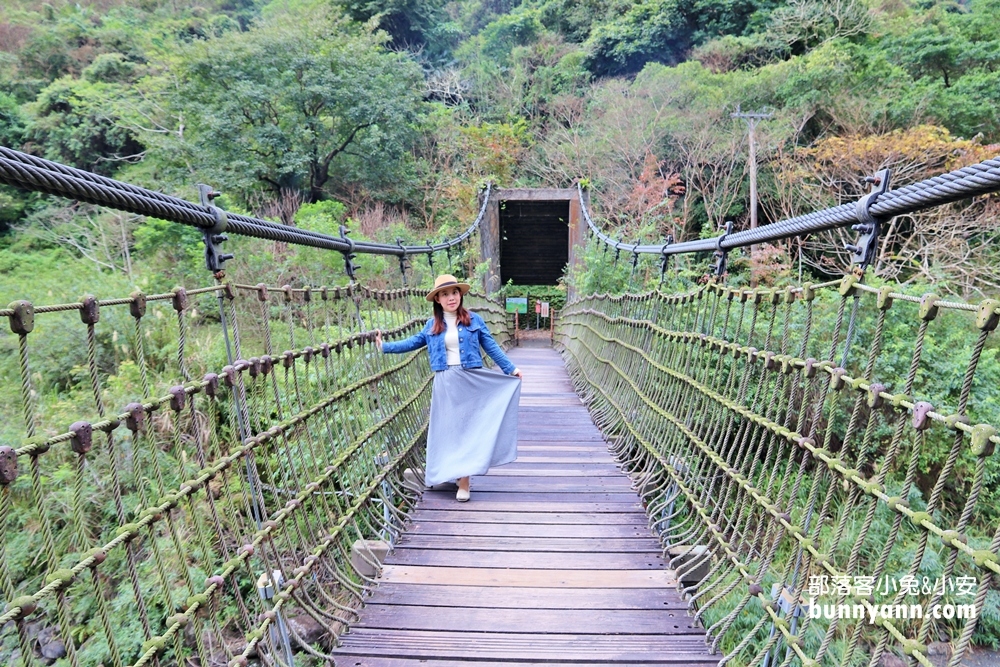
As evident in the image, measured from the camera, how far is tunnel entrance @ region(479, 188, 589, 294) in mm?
9617

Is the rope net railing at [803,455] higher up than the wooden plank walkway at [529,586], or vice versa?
the rope net railing at [803,455]

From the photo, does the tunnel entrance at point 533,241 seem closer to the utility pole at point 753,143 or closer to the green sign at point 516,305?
the green sign at point 516,305

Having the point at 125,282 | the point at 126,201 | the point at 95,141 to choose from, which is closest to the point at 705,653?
the point at 126,201

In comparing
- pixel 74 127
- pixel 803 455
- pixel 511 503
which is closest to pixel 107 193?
pixel 803 455

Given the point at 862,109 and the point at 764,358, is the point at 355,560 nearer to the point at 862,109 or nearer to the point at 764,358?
the point at 764,358

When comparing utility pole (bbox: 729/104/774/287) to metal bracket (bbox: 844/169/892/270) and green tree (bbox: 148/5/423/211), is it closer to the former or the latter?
green tree (bbox: 148/5/423/211)

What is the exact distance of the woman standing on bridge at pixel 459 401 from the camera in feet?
6.87

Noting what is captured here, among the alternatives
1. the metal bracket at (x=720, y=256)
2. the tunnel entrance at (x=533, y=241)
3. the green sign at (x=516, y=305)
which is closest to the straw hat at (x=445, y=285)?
the metal bracket at (x=720, y=256)

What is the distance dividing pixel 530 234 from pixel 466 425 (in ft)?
30.6

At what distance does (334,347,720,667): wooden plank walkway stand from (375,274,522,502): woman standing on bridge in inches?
6.3

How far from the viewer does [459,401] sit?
6.97 feet

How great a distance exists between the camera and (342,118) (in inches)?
410

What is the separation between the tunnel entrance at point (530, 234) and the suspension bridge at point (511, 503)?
6423 millimetres

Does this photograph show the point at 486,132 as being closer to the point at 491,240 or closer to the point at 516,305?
the point at 491,240
